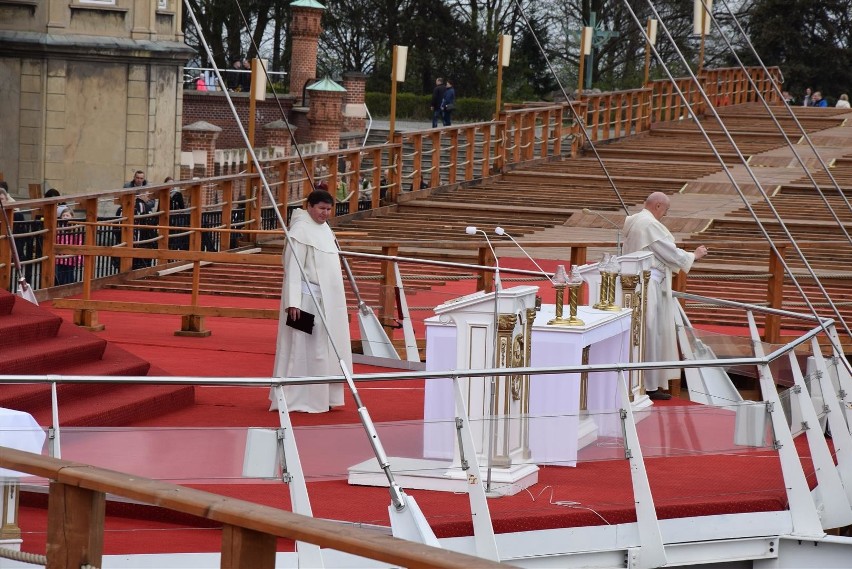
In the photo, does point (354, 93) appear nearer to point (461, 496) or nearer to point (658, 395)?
point (658, 395)

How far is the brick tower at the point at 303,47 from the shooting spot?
47.2 metres

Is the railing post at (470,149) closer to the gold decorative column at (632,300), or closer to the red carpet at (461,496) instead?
the gold decorative column at (632,300)

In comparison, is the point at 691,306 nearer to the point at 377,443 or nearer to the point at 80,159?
the point at 377,443

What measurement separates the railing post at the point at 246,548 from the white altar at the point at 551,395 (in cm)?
326

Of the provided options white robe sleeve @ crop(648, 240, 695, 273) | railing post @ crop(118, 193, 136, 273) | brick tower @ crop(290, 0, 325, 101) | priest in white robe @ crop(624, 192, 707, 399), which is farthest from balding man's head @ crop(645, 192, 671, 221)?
brick tower @ crop(290, 0, 325, 101)

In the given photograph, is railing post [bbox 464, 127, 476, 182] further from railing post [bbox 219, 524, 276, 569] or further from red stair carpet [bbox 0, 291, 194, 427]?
railing post [bbox 219, 524, 276, 569]

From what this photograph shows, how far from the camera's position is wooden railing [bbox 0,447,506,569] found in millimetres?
3459

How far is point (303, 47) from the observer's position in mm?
47781

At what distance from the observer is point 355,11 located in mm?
55375

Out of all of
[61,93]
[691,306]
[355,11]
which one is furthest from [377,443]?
[355,11]

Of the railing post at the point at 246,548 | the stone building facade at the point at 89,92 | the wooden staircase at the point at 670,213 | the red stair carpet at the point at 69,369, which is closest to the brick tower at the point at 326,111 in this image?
the stone building facade at the point at 89,92

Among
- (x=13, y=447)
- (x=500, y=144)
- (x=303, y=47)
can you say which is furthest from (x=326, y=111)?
(x=13, y=447)

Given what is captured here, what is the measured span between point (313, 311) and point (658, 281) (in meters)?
2.84

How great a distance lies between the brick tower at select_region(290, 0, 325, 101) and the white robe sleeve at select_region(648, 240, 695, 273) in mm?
36158
